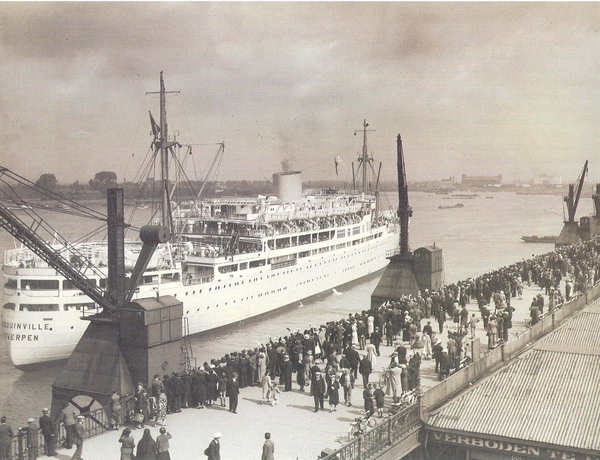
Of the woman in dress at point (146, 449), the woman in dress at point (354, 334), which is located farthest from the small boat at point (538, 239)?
the woman in dress at point (146, 449)

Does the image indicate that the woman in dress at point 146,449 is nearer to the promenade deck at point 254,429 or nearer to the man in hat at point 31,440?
the promenade deck at point 254,429

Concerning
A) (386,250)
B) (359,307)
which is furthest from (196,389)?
(386,250)

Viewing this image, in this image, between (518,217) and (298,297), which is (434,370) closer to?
(298,297)

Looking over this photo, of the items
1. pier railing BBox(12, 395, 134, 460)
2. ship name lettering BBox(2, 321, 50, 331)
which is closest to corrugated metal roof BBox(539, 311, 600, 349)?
pier railing BBox(12, 395, 134, 460)

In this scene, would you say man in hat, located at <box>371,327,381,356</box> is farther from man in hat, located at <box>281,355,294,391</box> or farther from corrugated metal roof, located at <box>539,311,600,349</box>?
corrugated metal roof, located at <box>539,311,600,349</box>

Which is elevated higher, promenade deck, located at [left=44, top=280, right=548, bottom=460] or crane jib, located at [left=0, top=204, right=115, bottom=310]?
crane jib, located at [left=0, top=204, right=115, bottom=310]
